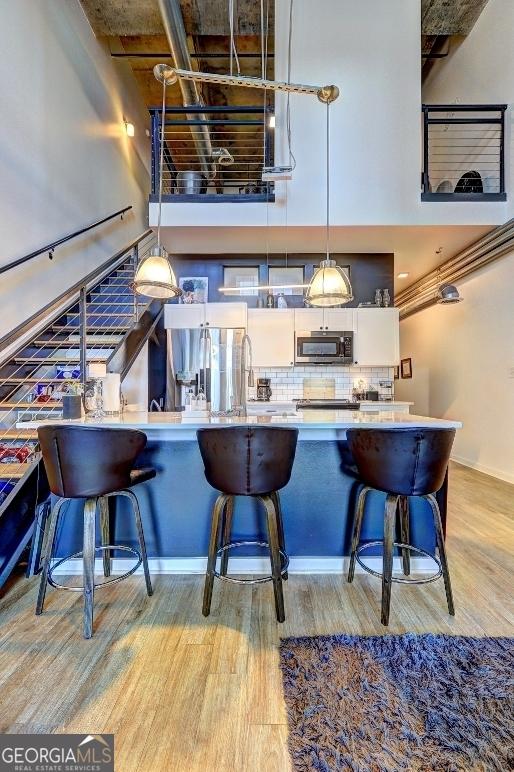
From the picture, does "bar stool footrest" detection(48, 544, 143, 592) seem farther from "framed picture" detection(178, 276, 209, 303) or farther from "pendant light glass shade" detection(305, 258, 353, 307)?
"framed picture" detection(178, 276, 209, 303)

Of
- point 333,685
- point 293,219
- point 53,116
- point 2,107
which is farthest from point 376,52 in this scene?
point 333,685

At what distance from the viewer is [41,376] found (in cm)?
354

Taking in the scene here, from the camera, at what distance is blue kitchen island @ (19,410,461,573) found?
7.50 feet

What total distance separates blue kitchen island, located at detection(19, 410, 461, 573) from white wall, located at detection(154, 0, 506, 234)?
113 inches

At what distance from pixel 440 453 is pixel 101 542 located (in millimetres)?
2010

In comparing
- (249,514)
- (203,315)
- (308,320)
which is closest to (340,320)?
(308,320)

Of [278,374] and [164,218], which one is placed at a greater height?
[164,218]

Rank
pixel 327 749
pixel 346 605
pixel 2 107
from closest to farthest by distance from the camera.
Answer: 1. pixel 327 749
2. pixel 346 605
3. pixel 2 107

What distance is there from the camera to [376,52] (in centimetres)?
416

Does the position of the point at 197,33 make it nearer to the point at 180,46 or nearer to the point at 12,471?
the point at 180,46

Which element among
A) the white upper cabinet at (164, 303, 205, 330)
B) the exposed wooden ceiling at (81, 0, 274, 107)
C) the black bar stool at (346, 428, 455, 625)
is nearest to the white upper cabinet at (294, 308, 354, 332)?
the white upper cabinet at (164, 303, 205, 330)

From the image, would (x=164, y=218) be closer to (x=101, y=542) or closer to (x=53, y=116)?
(x=53, y=116)

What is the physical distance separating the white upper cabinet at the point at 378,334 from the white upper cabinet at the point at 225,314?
4.99ft

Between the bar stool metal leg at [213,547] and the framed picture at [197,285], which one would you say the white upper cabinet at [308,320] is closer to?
the framed picture at [197,285]
